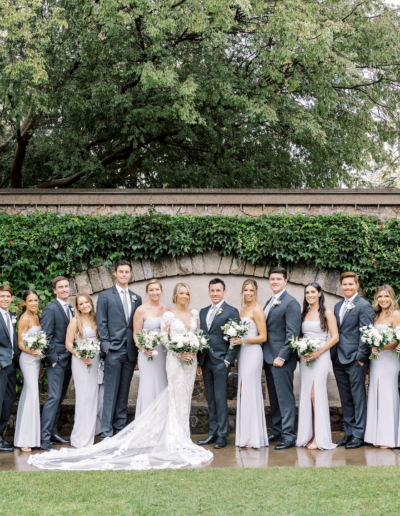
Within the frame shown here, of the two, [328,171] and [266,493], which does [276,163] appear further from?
[266,493]

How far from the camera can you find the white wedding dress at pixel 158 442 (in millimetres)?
5387

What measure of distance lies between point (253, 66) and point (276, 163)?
2.72 meters

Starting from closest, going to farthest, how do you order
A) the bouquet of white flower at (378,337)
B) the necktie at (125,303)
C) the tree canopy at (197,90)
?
the bouquet of white flower at (378,337), the necktie at (125,303), the tree canopy at (197,90)

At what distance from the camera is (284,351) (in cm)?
621

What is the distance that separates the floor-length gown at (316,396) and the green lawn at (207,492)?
972mm

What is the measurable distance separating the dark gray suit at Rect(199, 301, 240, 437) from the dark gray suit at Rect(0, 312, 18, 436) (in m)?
2.35

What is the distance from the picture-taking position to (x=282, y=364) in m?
6.21

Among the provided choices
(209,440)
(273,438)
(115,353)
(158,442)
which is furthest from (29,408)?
(273,438)

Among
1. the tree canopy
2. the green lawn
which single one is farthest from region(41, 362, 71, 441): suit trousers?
the tree canopy

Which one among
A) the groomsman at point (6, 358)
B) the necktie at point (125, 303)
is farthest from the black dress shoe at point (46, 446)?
the necktie at point (125, 303)

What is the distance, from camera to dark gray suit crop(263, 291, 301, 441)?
20.4ft

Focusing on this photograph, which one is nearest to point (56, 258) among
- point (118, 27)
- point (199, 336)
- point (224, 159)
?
point (199, 336)

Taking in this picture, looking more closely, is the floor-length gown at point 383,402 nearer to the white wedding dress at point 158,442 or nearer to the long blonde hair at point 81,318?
the white wedding dress at point 158,442

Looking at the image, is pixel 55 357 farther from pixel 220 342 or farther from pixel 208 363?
pixel 220 342
